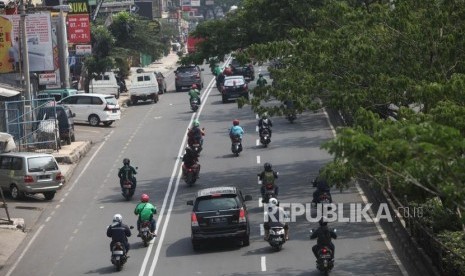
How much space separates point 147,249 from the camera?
95.5ft

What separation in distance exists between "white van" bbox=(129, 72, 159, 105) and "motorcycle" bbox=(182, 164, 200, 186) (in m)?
27.7

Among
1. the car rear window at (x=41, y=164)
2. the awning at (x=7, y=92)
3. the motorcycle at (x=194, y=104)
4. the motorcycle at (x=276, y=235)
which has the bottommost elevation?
the motorcycle at (x=276, y=235)

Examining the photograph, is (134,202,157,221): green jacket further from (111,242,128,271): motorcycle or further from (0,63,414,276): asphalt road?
(111,242,128,271): motorcycle

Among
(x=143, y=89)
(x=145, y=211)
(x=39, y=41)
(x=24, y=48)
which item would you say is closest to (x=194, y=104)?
(x=143, y=89)

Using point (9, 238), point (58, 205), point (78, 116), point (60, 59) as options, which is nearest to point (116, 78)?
point (60, 59)

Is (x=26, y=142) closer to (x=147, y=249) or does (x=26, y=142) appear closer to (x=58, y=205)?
(x=58, y=205)

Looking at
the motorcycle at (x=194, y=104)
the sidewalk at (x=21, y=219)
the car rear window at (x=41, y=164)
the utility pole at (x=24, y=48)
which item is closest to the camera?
the sidewalk at (x=21, y=219)

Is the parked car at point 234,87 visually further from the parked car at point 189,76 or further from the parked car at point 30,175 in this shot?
the parked car at point 30,175

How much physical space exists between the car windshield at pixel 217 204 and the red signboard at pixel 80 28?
37.1 metres

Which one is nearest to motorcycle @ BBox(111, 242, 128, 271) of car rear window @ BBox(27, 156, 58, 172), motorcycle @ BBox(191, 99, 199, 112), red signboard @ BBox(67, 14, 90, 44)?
car rear window @ BBox(27, 156, 58, 172)

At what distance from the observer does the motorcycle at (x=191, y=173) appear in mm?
37825

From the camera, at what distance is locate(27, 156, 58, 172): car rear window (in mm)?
36781

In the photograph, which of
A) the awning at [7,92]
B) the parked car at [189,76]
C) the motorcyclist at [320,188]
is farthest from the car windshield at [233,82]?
the motorcyclist at [320,188]

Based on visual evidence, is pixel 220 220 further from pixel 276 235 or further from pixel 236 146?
pixel 236 146
